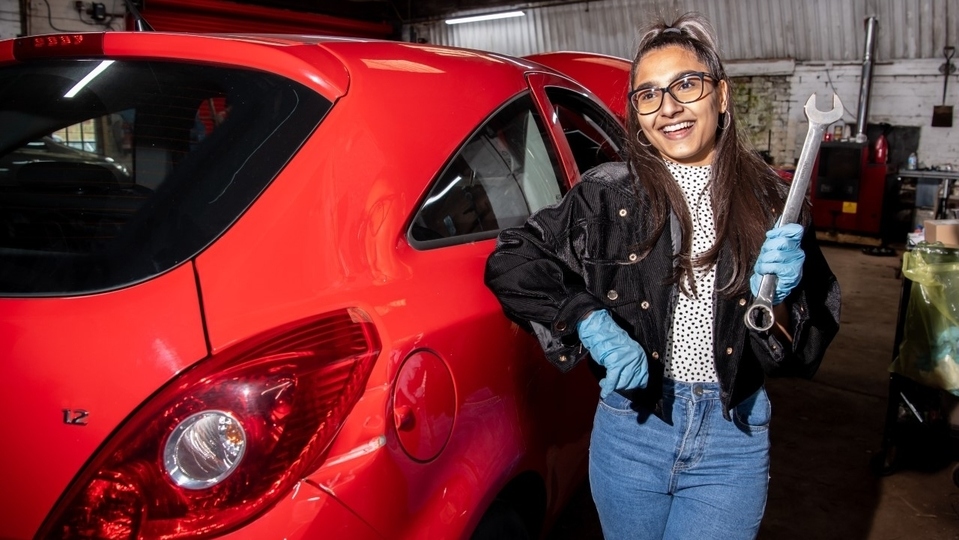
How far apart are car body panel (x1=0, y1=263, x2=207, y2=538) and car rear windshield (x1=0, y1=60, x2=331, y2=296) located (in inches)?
2.2

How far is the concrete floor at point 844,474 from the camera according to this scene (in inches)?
111

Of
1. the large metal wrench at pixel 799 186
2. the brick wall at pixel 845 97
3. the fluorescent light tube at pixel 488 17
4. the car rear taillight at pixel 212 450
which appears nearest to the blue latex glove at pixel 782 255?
the large metal wrench at pixel 799 186

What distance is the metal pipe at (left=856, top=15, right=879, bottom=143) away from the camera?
916 centimetres

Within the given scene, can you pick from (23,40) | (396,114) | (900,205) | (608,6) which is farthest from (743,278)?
(608,6)

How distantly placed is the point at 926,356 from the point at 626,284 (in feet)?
7.04

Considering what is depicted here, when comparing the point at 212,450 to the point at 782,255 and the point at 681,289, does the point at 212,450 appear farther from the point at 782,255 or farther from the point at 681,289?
the point at 782,255

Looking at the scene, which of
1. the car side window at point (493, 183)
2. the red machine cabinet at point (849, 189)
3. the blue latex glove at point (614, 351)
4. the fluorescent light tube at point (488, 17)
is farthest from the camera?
the fluorescent light tube at point (488, 17)

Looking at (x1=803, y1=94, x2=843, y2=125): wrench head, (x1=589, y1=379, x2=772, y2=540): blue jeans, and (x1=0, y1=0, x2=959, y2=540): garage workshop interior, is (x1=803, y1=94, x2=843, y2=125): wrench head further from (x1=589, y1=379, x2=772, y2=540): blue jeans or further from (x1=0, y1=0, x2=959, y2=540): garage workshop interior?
(x1=589, y1=379, x2=772, y2=540): blue jeans

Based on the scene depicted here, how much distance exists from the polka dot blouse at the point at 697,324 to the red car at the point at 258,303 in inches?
14.4

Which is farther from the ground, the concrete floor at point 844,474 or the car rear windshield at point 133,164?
the car rear windshield at point 133,164

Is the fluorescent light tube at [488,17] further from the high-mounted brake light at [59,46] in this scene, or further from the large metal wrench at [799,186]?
the large metal wrench at [799,186]

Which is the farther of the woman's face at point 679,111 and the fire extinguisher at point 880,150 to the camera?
the fire extinguisher at point 880,150

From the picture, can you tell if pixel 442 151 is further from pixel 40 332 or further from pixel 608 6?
pixel 608 6

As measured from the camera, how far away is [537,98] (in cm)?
212
